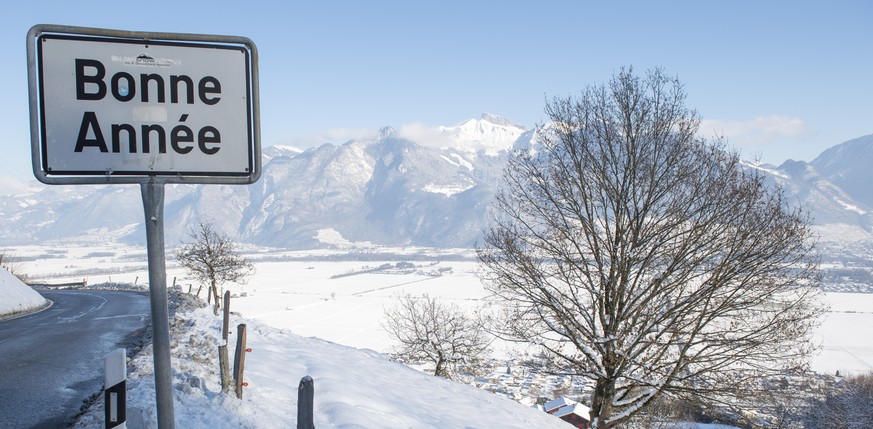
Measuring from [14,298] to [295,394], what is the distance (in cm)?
2212

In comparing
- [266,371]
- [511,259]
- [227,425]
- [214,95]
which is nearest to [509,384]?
[511,259]

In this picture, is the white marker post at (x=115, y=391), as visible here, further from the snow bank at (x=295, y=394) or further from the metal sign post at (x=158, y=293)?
the snow bank at (x=295, y=394)

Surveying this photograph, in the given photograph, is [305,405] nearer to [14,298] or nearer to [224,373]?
[224,373]

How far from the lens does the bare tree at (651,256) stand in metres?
12.9

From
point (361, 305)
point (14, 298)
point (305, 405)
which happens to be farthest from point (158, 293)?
point (361, 305)

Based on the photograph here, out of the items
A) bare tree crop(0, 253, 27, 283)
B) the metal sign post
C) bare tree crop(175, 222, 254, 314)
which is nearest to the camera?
the metal sign post

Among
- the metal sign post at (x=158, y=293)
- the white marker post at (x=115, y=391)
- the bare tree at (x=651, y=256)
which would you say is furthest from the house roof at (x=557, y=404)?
the metal sign post at (x=158, y=293)

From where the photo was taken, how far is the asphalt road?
7023 mm

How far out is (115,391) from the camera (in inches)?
111

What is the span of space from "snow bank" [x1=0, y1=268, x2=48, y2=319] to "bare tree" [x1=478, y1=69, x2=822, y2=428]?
70.5 feet

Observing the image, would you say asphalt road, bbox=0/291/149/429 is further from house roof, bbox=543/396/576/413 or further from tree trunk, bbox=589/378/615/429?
house roof, bbox=543/396/576/413

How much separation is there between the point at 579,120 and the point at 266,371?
10490 mm

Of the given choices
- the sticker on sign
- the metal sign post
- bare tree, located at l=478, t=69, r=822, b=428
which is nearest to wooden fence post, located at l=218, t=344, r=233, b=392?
the metal sign post

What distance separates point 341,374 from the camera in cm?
1180
